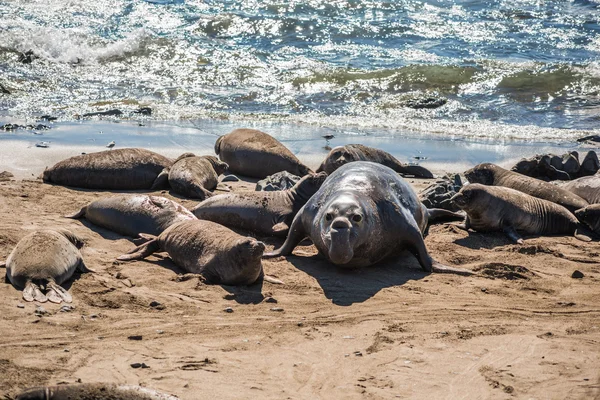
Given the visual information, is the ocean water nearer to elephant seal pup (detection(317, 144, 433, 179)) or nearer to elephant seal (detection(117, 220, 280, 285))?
elephant seal pup (detection(317, 144, 433, 179))

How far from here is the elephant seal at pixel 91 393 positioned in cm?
415

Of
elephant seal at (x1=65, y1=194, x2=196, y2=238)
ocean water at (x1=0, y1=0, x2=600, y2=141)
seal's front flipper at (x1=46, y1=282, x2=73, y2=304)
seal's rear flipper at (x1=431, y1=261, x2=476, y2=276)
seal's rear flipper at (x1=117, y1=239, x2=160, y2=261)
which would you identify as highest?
ocean water at (x1=0, y1=0, x2=600, y2=141)

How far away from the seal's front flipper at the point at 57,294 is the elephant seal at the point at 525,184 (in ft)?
20.4

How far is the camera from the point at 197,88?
1820cm

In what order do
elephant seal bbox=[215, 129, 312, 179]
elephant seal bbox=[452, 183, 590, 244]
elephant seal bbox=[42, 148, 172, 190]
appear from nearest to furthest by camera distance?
elephant seal bbox=[452, 183, 590, 244], elephant seal bbox=[42, 148, 172, 190], elephant seal bbox=[215, 129, 312, 179]

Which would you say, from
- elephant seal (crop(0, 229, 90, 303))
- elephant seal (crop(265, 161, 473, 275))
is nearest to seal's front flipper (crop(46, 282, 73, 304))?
elephant seal (crop(0, 229, 90, 303))

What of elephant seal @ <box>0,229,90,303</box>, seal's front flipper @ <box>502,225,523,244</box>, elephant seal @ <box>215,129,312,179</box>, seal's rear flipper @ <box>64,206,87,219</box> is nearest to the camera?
elephant seal @ <box>0,229,90,303</box>

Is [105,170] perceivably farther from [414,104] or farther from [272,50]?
[272,50]

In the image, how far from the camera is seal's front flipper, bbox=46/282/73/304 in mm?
6293

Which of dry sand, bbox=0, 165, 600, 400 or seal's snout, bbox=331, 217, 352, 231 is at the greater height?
seal's snout, bbox=331, 217, 352, 231

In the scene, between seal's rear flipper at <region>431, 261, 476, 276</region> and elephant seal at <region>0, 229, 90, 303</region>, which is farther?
seal's rear flipper at <region>431, 261, 476, 276</region>

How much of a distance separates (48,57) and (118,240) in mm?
12515

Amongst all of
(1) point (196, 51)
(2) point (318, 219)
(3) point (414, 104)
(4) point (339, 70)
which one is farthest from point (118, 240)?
(1) point (196, 51)

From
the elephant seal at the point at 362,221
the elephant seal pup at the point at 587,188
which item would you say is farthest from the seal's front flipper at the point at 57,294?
the elephant seal pup at the point at 587,188
